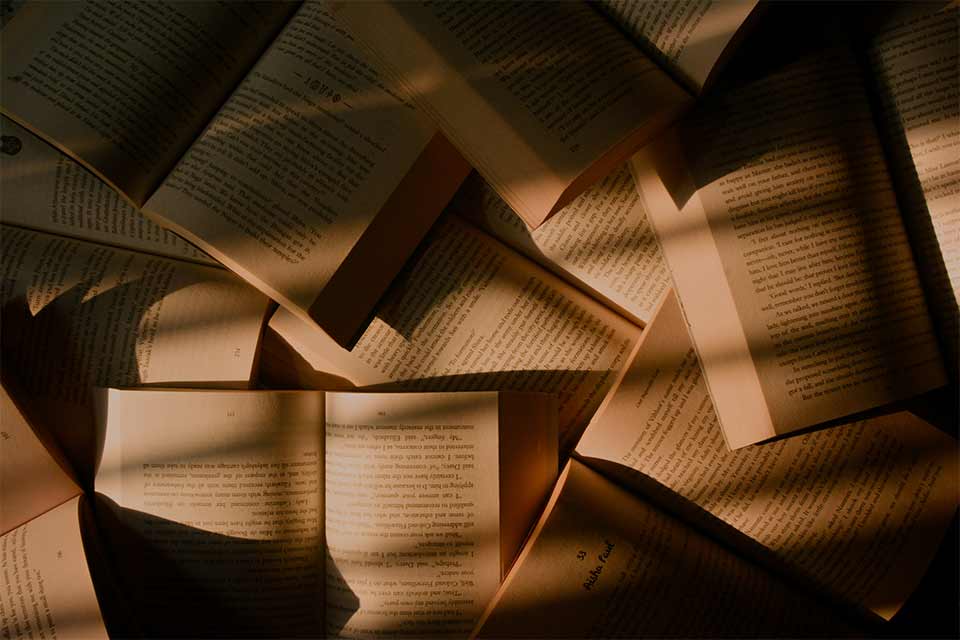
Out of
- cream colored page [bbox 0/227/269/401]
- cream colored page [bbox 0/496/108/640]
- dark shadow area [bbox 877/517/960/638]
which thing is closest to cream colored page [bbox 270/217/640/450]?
cream colored page [bbox 0/227/269/401]

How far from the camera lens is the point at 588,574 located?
907 millimetres

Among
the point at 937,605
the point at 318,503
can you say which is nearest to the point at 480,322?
the point at 318,503

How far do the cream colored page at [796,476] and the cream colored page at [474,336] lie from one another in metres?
0.08

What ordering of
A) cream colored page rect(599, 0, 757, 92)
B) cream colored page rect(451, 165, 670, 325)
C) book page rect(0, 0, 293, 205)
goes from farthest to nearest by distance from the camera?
cream colored page rect(451, 165, 670, 325)
book page rect(0, 0, 293, 205)
cream colored page rect(599, 0, 757, 92)

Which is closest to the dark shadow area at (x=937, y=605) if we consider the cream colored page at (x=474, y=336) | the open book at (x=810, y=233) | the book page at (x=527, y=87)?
the open book at (x=810, y=233)

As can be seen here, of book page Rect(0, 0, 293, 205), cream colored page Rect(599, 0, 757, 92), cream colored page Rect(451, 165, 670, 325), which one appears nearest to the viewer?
cream colored page Rect(599, 0, 757, 92)

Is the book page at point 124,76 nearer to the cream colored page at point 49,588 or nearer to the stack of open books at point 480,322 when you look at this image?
the stack of open books at point 480,322

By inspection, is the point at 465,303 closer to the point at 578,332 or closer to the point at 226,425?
the point at 578,332

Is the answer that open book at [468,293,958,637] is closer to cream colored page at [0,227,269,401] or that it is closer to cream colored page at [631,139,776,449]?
cream colored page at [631,139,776,449]

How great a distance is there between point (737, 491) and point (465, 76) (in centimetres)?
55

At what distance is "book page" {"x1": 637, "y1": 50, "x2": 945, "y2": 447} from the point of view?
844 millimetres

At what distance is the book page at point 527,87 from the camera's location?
30.9 inches

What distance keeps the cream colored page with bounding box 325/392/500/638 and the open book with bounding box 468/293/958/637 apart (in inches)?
3.0

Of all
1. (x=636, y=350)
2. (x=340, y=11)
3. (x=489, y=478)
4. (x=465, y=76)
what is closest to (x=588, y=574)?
(x=489, y=478)
